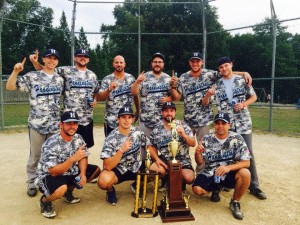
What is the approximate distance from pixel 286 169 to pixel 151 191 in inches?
117

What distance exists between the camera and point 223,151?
14.1 feet

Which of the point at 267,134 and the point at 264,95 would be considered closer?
the point at 267,134

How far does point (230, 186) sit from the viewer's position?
166 inches

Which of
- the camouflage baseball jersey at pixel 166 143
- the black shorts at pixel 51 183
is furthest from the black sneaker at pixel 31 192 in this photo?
the camouflage baseball jersey at pixel 166 143

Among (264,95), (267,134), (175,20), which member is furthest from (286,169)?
(175,20)

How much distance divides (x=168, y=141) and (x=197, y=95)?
0.95 meters

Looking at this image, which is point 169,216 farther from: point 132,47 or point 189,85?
point 132,47

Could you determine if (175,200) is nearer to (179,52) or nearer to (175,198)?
(175,198)

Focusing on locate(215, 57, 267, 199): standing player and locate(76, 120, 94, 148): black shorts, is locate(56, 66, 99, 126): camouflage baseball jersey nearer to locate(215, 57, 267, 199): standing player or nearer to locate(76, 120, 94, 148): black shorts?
locate(76, 120, 94, 148): black shorts

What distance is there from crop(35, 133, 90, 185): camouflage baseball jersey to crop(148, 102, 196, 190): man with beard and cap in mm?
1068

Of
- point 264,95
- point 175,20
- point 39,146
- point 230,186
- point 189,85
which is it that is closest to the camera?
point 230,186

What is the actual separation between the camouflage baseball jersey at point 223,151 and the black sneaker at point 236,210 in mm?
475

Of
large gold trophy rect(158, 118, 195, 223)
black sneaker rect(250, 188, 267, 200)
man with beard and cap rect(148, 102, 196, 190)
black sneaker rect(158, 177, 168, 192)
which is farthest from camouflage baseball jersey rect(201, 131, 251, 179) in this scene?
black sneaker rect(158, 177, 168, 192)

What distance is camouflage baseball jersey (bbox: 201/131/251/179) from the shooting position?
4.26m
